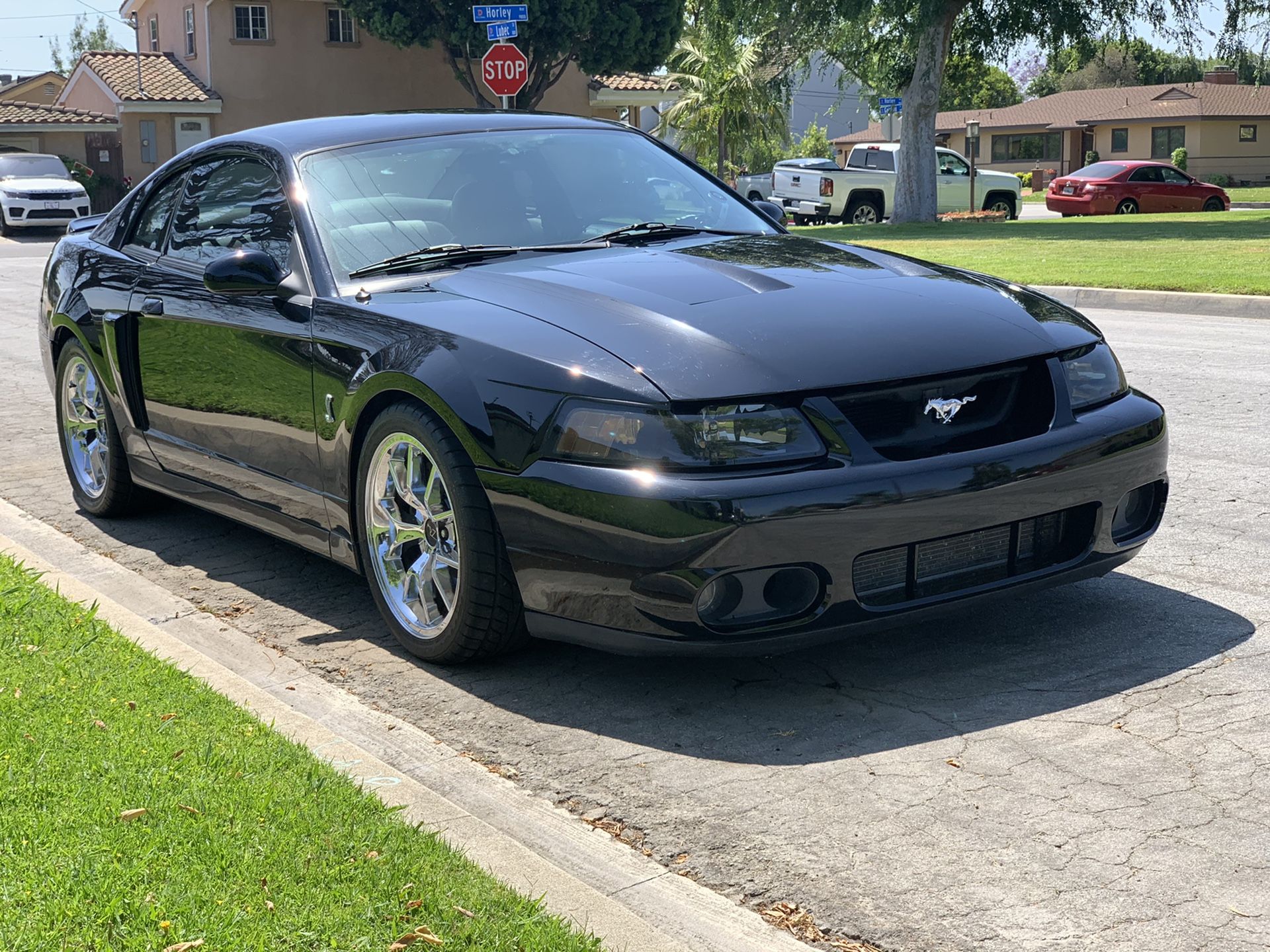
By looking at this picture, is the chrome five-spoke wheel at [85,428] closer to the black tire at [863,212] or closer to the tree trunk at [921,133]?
the tree trunk at [921,133]

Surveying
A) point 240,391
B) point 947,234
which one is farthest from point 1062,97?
point 240,391

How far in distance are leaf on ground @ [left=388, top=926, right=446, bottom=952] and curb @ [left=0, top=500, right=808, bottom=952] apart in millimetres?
248

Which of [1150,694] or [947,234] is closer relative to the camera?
[1150,694]

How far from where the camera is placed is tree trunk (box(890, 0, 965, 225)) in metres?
30.4

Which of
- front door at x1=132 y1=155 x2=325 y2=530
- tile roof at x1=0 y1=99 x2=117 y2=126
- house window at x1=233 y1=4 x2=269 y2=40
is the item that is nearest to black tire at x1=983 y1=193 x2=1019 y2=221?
house window at x1=233 y1=4 x2=269 y2=40

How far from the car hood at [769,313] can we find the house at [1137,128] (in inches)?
2630

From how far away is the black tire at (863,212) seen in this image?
35.2 m

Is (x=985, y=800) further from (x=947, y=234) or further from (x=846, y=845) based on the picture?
(x=947, y=234)

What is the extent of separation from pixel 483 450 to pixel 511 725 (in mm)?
743

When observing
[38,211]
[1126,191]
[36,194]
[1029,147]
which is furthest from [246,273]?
[1029,147]

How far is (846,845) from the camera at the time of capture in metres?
3.20

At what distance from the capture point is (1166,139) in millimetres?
68562

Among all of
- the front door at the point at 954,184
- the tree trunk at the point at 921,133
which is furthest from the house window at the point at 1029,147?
the tree trunk at the point at 921,133

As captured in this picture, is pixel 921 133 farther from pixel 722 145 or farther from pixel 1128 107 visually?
pixel 1128 107
